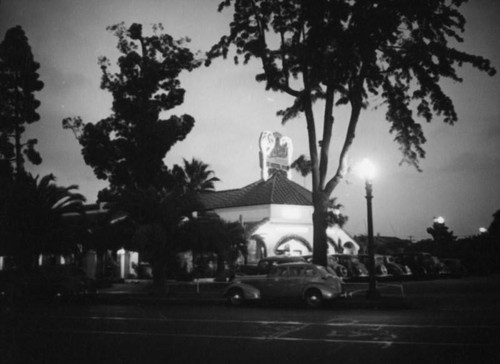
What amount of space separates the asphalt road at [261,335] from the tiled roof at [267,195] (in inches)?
959

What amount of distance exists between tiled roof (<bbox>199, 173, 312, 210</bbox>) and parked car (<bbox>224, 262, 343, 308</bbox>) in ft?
70.3

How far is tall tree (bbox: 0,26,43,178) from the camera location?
35.8m

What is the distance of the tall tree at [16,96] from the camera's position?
35750mm

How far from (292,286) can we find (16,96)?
92.5 ft

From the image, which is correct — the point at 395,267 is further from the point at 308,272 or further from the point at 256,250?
the point at 308,272

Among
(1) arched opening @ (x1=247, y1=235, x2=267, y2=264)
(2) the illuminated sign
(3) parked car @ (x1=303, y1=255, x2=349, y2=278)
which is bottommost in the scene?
(3) parked car @ (x1=303, y1=255, x2=349, y2=278)

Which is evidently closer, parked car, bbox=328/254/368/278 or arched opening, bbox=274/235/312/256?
parked car, bbox=328/254/368/278

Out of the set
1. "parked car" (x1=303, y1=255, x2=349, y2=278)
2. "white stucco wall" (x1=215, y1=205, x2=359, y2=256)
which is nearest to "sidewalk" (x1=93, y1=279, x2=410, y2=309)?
"parked car" (x1=303, y1=255, x2=349, y2=278)

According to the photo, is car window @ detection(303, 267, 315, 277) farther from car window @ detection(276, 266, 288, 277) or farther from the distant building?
the distant building

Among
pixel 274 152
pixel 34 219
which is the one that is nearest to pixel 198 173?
pixel 274 152

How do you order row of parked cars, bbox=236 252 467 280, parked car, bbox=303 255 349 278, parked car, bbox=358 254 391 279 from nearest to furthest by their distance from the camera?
parked car, bbox=303 255 349 278 → row of parked cars, bbox=236 252 467 280 → parked car, bbox=358 254 391 279

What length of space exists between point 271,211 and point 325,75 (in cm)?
2072

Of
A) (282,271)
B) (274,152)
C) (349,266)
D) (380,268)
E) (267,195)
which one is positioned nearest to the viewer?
(282,271)

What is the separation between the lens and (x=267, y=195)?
4178 cm
